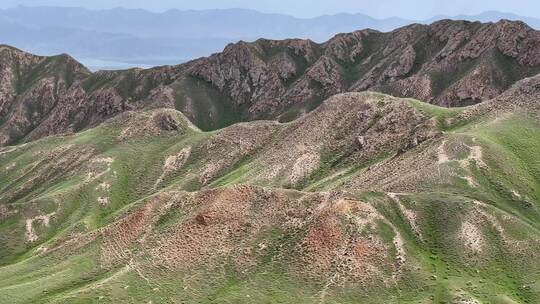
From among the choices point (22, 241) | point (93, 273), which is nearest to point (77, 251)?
point (93, 273)

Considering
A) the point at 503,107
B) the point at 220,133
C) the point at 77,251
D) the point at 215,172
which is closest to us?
the point at 77,251

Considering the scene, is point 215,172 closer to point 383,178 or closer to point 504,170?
point 383,178

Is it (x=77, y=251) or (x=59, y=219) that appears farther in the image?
(x=59, y=219)

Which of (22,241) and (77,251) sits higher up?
(77,251)

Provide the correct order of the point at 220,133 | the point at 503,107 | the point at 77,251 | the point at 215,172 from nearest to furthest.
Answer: the point at 77,251 → the point at 503,107 → the point at 215,172 → the point at 220,133

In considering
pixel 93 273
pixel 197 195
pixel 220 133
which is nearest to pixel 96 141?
pixel 220 133

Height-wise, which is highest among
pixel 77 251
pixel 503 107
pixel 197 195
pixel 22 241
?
pixel 503 107

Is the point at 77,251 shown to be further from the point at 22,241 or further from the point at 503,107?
the point at 503,107
